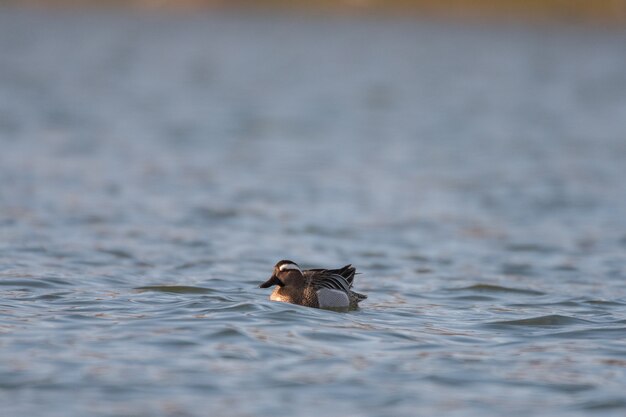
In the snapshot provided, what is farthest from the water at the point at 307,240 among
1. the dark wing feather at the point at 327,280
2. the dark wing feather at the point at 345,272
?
the dark wing feather at the point at 345,272

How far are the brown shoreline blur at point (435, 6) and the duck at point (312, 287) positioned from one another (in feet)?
144

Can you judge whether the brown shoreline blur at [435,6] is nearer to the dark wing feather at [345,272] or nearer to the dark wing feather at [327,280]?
the dark wing feather at [345,272]

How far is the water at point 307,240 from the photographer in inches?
359

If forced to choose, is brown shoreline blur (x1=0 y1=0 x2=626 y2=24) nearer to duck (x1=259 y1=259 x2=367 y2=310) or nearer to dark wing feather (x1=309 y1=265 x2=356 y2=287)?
dark wing feather (x1=309 y1=265 x2=356 y2=287)

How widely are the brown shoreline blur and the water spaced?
1381cm

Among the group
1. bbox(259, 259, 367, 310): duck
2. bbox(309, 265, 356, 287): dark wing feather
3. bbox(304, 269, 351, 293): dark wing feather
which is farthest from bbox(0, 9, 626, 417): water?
bbox(309, 265, 356, 287): dark wing feather

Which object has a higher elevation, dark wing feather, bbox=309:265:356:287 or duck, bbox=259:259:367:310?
dark wing feather, bbox=309:265:356:287

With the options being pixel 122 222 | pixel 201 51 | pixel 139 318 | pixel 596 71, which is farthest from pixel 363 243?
pixel 201 51

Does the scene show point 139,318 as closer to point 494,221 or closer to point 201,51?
point 494,221

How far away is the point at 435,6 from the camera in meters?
58.6

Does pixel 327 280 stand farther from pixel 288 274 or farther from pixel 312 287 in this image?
pixel 288 274

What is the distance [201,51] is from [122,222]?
103 feet

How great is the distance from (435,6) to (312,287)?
48.5m

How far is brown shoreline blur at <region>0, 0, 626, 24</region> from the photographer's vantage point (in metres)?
54.1
